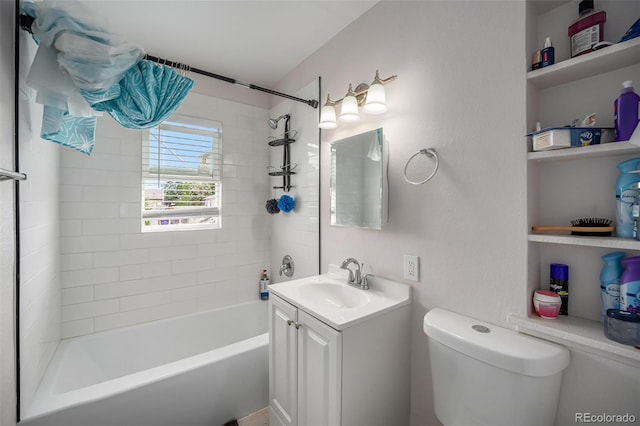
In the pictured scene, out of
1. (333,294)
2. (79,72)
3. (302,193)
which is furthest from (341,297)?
(79,72)

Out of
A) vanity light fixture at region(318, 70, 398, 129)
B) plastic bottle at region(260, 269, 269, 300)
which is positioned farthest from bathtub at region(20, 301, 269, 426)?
vanity light fixture at region(318, 70, 398, 129)

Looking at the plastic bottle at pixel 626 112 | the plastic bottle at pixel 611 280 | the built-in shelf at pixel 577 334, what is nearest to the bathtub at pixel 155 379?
the built-in shelf at pixel 577 334

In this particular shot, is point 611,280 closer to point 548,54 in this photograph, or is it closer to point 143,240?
point 548,54

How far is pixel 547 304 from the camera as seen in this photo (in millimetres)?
979

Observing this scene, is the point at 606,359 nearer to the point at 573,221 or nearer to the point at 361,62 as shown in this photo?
the point at 573,221

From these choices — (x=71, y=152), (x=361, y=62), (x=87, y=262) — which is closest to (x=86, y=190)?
(x=71, y=152)

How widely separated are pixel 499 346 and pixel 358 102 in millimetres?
1457

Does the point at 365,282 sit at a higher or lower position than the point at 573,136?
lower

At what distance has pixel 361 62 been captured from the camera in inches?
68.2

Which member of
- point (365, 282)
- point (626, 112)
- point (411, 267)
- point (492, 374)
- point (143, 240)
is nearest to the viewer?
point (626, 112)

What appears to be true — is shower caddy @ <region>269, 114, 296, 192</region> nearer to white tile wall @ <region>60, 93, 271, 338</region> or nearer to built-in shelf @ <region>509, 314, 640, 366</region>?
white tile wall @ <region>60, 93, 271, 338</region>

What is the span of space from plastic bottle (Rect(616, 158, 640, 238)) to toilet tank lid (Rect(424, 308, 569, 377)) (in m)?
0.45

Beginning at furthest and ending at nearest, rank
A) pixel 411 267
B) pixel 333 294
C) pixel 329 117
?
pixel 329 117 < pixel 333 294 < pixel 411 267

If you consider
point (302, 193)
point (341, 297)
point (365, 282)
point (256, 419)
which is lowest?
point (256, 419)
